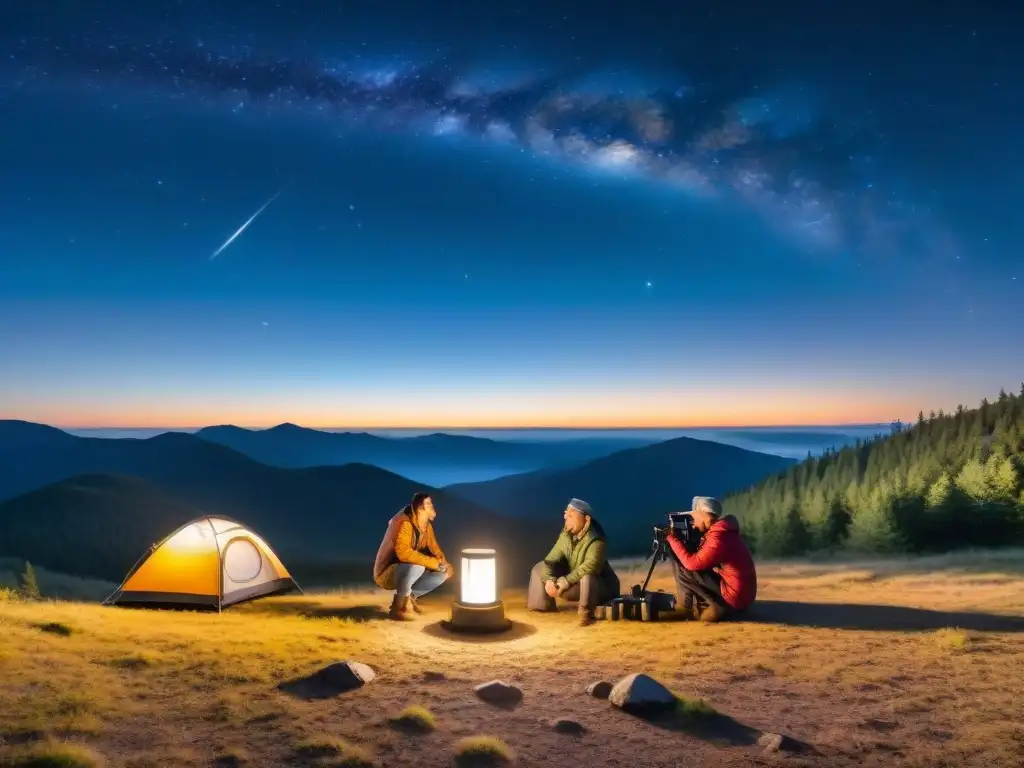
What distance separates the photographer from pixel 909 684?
8.52 meters

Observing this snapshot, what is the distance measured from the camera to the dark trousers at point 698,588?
40.1 ft

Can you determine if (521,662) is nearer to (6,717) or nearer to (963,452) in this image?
(6,717)

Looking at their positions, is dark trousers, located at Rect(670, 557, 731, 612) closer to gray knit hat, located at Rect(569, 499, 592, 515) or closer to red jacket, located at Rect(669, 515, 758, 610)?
red jacket, located at Rect(669, 515, 758, 610)

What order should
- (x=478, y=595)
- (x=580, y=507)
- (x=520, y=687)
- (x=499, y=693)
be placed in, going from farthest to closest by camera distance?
(x=580, y=507) → (x=478, y=595) → (x=520, y=687) → (x=499, y=693)

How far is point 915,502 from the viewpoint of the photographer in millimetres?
28188

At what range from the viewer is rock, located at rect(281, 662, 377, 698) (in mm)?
8242

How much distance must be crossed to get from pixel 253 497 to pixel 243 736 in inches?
7486

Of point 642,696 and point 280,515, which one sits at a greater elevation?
point 642,696

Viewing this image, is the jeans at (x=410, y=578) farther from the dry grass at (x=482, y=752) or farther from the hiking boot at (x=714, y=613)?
the dry grass at (x=482, y=752)

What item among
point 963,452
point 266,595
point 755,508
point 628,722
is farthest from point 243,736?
point 755,508

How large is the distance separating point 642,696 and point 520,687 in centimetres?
168

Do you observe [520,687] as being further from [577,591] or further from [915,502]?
[915,502]

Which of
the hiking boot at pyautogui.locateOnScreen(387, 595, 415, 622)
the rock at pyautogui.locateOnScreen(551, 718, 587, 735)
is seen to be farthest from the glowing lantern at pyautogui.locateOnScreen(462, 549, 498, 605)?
the rock at pyautogui.locateOnScreen(551, 718, 587, 735)

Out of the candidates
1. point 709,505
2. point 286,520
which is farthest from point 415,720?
point 286,520
